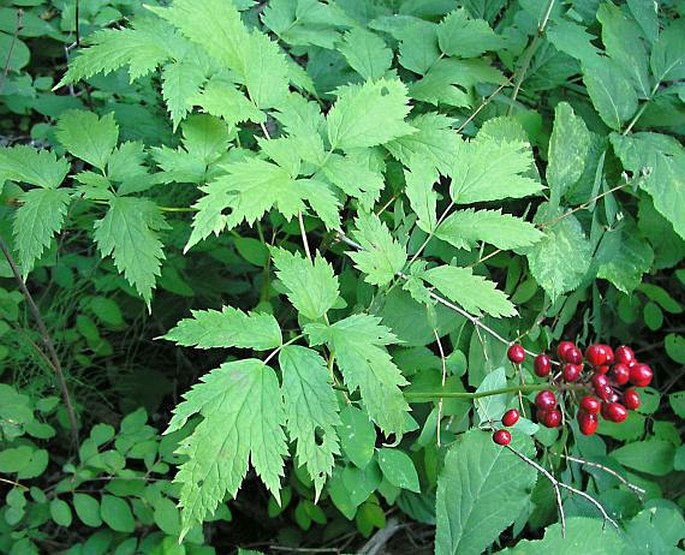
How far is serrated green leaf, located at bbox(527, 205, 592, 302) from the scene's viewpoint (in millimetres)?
1457

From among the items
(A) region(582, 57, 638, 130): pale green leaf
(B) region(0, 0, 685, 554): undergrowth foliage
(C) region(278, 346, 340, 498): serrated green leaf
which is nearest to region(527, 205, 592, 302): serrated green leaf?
(B) region(0, 0, 685, 554): undergrowth foliage

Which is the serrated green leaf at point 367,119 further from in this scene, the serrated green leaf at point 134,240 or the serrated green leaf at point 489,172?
the serrated green leaf at point 134,240

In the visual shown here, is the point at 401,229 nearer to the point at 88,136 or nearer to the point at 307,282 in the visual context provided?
the point at 307,282

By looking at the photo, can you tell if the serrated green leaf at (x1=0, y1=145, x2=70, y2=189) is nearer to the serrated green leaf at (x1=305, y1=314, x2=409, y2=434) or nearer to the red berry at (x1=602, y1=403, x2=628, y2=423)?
the serrated green leaf at (x1=305, y1=314, x2=409, y2=434)

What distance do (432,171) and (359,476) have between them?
60 cm

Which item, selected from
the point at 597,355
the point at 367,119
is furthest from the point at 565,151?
the point at 597,355

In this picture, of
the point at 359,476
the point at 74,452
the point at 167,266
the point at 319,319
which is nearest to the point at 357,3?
the point at 167,266

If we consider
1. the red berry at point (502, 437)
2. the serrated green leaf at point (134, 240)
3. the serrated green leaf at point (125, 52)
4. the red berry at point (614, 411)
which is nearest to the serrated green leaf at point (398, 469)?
the red berry at point (502, 437)

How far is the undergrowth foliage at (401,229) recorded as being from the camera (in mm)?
1146

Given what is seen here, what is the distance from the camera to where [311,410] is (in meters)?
1.09

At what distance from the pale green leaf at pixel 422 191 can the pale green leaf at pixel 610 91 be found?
0.49 meters

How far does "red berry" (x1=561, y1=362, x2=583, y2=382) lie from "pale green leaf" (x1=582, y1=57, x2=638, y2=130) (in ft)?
2.27

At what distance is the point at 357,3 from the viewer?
181 centimetres

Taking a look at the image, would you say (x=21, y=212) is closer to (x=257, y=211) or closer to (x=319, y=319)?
(x=257, y=211)
